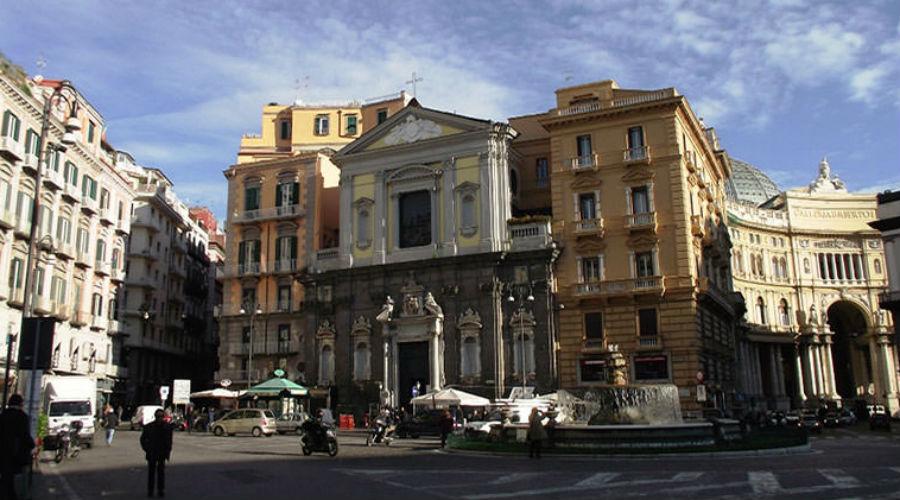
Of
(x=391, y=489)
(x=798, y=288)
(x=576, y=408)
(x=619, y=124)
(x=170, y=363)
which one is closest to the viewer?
(x=391, y=489)

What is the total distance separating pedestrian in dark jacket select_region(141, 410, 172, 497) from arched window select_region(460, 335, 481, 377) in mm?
30463

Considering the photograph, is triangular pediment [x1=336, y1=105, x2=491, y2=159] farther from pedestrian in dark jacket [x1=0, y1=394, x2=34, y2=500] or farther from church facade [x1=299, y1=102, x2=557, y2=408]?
pedestrian in dark jacket [x1=0, y1=394, x2=34, y2=500]

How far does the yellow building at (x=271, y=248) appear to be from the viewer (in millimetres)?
52844

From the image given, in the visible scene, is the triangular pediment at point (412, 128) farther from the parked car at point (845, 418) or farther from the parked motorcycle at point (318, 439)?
the parked car at point (845, 418)

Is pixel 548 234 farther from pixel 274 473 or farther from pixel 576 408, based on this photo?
pixel 274 473

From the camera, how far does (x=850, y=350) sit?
8206 cm

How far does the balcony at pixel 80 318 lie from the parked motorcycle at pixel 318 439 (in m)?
28.5

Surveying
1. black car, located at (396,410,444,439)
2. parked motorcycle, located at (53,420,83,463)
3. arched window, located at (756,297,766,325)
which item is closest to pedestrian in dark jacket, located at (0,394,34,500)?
parked motorcycle, located at (53,420,83,463)

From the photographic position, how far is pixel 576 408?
28125 mm

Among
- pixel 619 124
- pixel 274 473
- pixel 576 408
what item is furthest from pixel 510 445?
pixel 619 124

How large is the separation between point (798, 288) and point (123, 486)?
2879 inches

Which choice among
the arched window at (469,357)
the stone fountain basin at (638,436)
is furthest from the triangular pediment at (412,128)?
the stone fountain basin at (638,436)

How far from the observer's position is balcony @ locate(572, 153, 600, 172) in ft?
145

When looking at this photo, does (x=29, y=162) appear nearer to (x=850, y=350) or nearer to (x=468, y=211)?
(x=468, y=211)
